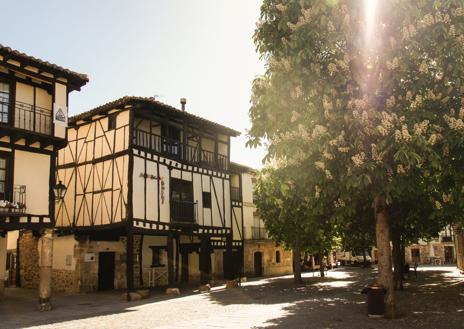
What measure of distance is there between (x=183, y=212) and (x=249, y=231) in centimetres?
1183

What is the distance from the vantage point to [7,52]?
52.3ft

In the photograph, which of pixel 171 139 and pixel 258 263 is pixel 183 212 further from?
pixel 258 263

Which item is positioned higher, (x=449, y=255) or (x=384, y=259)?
(x=384, y=259)

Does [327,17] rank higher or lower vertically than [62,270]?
higher

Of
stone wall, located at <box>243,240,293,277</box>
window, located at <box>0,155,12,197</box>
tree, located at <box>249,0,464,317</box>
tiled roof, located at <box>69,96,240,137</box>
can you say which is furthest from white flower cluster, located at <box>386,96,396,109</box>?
stone wall, located at <box>243,240,293,277</box>

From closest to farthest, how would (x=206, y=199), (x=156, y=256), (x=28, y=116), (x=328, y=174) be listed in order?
(x=328, y=174), (x=28, y=116), (x=206, y=199), (x=156, y=256)

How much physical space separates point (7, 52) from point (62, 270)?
12.2m

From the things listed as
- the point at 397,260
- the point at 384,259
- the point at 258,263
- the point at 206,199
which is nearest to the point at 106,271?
the point at 206,199

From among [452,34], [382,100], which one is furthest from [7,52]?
[452,34]

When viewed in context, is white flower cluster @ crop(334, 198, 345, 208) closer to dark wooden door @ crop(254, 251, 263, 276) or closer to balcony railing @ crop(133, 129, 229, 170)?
balcony railing @ crop(133, 129, 229, 170)

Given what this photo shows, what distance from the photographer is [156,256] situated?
27.3m

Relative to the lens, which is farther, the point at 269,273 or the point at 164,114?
the point at 269,273

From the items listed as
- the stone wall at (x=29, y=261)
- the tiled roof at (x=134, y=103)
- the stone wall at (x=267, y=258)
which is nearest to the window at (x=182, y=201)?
the tiled roof at (x=134, y=103)

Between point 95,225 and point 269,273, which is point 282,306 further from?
point 269,273
